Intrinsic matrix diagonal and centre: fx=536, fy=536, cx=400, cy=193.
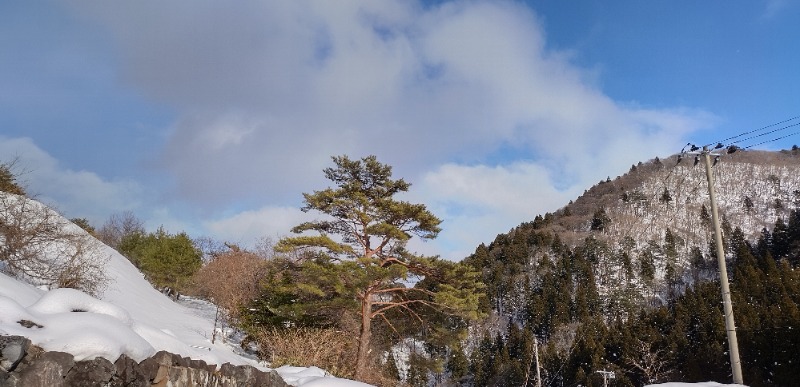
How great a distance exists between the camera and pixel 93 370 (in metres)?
4.61

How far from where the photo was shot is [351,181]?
64.1 ft

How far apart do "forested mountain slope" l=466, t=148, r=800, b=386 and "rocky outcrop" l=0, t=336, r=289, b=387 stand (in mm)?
15278

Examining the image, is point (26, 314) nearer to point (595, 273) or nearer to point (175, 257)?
point (175, 257)

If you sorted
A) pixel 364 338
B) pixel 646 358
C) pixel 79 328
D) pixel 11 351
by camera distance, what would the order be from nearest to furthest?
1. pixel 11 351
2. pixel 79 328
3. pixel 364 338
4. pixel 646 358

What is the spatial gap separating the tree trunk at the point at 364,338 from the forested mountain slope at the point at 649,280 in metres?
11.1

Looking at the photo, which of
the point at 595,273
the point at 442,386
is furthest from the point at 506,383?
the point at 595,273

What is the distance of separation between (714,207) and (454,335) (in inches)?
345

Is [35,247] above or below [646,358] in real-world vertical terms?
above

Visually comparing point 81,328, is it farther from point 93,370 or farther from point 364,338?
point 364,338

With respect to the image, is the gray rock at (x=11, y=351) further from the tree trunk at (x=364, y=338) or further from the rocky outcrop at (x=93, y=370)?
the tree trunk at (x=364, y=338)

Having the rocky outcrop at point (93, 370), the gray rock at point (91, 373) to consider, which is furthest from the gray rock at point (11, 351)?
the gray rock at point (91, 373)

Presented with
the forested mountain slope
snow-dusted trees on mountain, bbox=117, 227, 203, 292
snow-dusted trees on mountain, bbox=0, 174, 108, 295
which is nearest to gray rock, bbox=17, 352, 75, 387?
snow-dusted trees on mountain, bbox=0, 174, 108, 295

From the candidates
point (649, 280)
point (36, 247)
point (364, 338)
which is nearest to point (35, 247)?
point (36, 247)

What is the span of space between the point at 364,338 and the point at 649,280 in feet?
178
